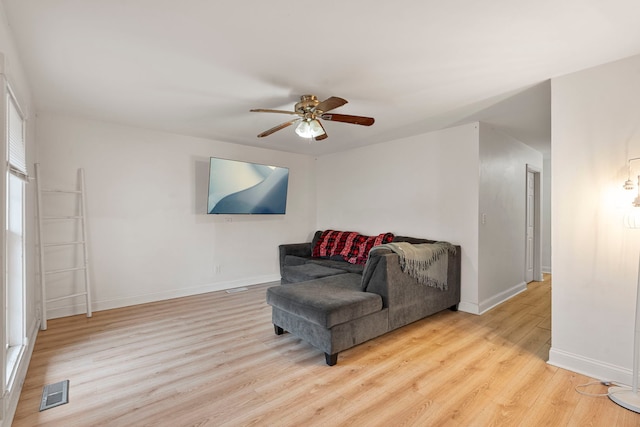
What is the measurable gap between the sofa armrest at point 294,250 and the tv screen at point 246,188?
1.95 feet

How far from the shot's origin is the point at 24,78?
2447 millimetres

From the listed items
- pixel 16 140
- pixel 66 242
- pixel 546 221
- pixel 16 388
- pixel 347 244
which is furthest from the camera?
pixel 546 221

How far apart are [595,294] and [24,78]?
4706 mm

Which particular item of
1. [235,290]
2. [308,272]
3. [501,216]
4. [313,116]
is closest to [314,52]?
[313,116]

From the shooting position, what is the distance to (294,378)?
7.16 ft

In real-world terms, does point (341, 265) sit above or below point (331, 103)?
below

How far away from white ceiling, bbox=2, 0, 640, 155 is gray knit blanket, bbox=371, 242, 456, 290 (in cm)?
144

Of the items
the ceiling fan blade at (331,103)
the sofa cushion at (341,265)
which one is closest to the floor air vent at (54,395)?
the ceiling fan blade at (331,103)

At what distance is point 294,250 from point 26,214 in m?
3.33

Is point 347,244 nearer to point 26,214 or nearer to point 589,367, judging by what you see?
point 589,367

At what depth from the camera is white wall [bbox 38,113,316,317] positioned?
3512mm

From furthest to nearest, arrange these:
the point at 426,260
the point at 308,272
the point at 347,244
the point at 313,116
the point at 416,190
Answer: the point at 347,244
the point at 416,190
the point at 308,272
the point at 426,260
the point at 313,116

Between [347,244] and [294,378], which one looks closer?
[294,378]

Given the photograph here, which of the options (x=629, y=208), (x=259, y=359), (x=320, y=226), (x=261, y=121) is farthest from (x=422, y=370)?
(x=320, y=226)
